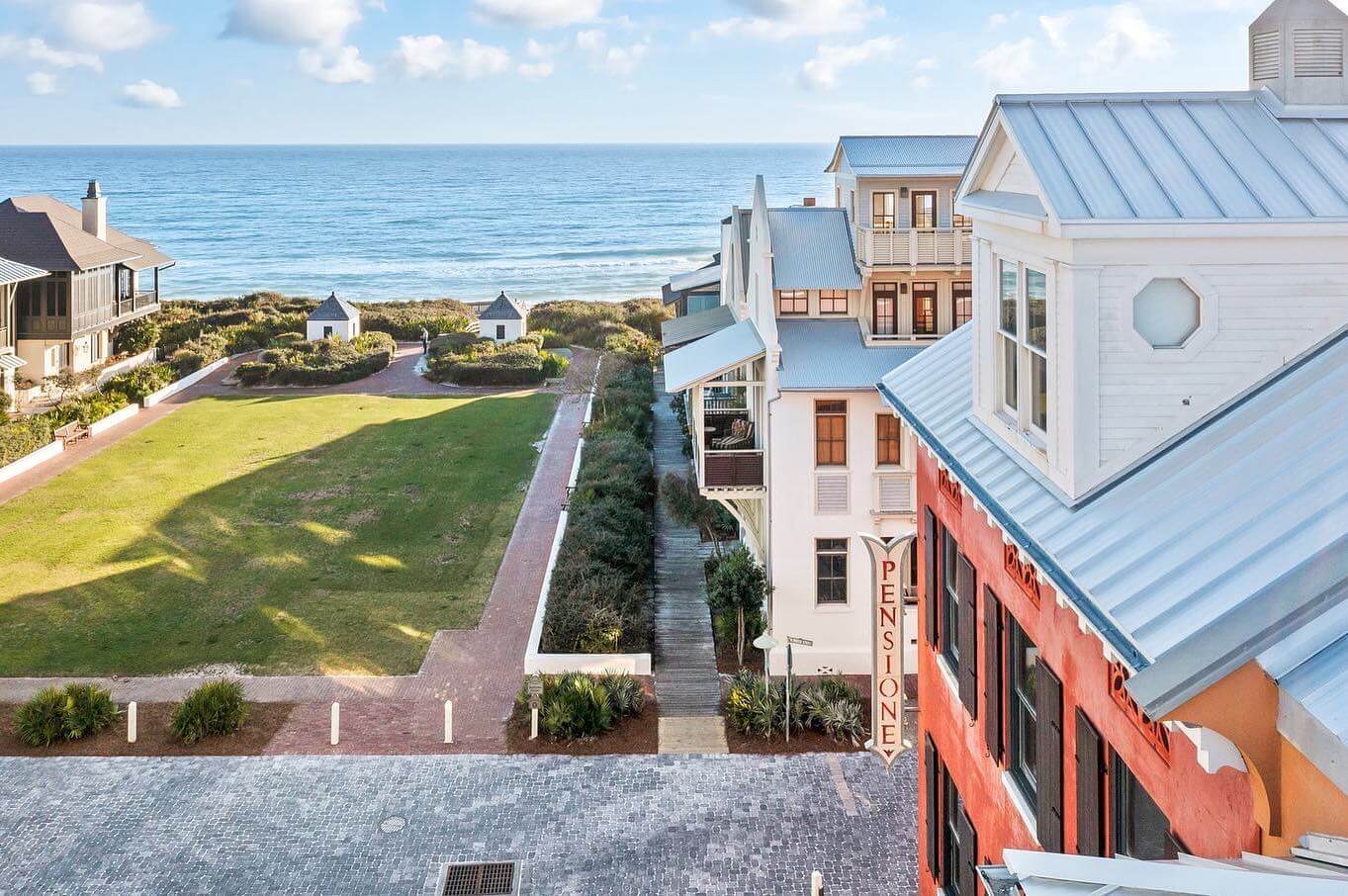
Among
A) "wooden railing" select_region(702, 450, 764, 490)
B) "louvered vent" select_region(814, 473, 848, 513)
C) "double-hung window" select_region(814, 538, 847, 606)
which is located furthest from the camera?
"wooden railing" select_region(702, 450, 764, 490)

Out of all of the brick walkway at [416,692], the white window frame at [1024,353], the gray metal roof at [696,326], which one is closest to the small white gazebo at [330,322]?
the gray metal roof at [696,326]

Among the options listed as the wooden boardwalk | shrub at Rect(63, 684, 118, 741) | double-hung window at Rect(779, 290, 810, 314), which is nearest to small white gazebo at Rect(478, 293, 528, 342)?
the wooden boardwalk

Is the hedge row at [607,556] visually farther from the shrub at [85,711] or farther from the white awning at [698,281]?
the shrub at [85,711]

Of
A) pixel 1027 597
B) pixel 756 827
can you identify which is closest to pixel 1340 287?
pixel 1027 597

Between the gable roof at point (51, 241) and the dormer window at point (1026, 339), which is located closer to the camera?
the dormer window at point (1026, 339)

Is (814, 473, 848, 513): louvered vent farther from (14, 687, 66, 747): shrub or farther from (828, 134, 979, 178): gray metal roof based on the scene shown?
(14, 687, 66, 747): shrub

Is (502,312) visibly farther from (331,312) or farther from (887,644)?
(887,644)

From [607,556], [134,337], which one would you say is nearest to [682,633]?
[607,556]
